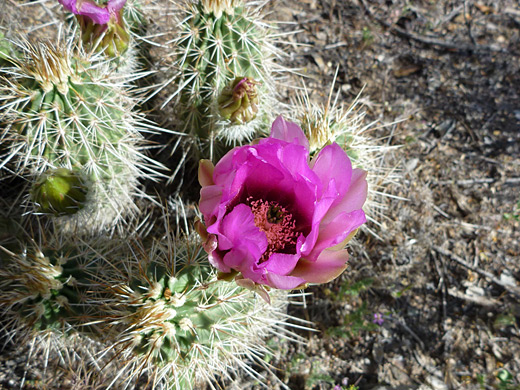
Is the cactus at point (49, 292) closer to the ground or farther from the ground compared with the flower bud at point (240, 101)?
closer to the ground

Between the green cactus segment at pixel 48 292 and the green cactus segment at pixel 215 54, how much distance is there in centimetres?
88

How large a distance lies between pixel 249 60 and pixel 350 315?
4.84 ft

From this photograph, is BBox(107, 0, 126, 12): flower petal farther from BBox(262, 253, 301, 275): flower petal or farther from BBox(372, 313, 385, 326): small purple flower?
BBox(372, 313, 385, 326): small purple flower

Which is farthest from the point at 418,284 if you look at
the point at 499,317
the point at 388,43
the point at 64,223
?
the point at 64,223

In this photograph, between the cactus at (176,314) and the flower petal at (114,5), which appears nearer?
the cactus at (176,314)

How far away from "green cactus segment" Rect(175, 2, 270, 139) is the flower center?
57 centimetres

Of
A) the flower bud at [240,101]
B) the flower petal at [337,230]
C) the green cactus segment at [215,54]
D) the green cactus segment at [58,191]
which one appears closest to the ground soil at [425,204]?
the green cactus segment at [215,54]

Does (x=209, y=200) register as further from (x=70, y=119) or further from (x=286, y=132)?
(x=70, y=119)

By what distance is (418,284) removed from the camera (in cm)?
Result: 264

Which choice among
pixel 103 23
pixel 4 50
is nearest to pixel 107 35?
pixel 103 23

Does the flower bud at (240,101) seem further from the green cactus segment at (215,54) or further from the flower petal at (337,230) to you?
the flower petal at (337,230)

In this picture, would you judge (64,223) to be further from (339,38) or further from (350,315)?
(339,38)

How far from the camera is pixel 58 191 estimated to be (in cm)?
163

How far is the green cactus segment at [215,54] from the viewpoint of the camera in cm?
180
